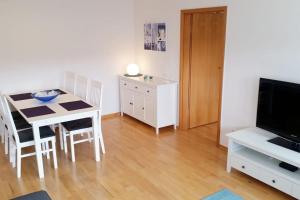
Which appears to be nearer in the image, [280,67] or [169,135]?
[280,67]

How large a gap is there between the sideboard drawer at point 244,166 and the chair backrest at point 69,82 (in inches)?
102

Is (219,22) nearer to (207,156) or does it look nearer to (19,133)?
(207,156)

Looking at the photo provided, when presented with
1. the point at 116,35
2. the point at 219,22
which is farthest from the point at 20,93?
the point at 219,22

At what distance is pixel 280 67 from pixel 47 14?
3323 millimetres

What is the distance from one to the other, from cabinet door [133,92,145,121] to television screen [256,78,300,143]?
1995 mm

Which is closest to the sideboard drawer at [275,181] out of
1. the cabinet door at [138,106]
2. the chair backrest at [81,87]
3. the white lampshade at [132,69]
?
the cabinet door at [138,106]

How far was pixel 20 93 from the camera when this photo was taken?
14.1 ft

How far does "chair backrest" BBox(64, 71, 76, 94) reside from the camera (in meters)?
4.52

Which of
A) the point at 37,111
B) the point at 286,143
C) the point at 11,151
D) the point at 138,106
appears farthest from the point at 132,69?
the point at 286,143

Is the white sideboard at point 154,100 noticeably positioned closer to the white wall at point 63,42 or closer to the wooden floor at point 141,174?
the wooden floor at point 141,174

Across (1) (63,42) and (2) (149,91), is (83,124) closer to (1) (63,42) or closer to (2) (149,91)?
(2) (149,91)

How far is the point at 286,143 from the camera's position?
298 centimetres

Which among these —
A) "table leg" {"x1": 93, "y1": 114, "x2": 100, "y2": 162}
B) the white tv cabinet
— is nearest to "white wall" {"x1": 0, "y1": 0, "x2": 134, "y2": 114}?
"table leg" {"x1": 93, "y1": 114, "x2": 100, "y2": 162}

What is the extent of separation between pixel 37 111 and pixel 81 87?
112cm
